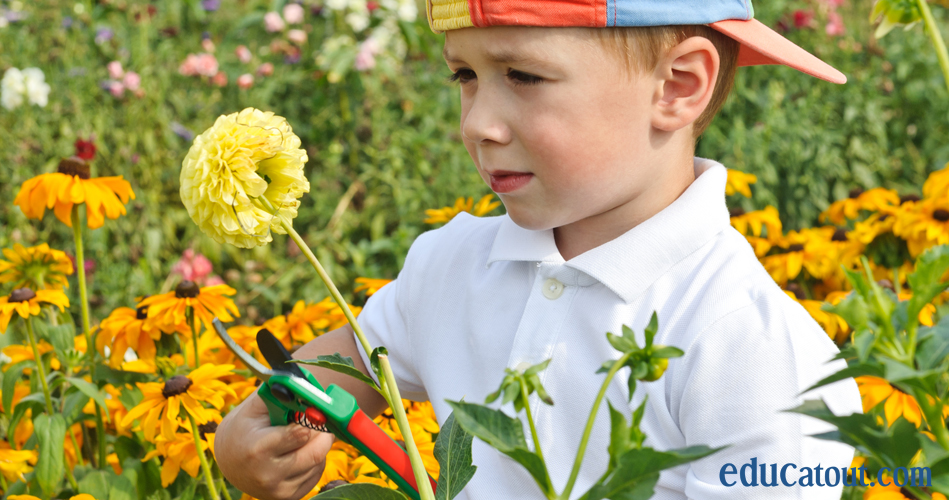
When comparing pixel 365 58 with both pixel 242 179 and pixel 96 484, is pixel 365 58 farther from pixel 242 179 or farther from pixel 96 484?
pixel 242 179

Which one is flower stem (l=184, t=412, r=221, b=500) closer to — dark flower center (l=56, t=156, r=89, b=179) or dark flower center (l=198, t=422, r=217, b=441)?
dark flower center (l=198, t=422, r=217, b=441)

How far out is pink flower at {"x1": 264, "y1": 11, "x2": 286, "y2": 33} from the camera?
3.37m

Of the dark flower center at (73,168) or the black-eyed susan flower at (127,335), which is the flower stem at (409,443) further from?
the dark flower center at (73,168)

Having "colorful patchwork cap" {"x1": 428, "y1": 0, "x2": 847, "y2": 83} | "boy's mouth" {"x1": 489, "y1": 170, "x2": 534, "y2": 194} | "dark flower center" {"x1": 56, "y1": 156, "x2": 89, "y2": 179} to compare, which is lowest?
"dark flower center" {"x1": 56, "y1": 156, "x2": 89, "y2": 179}

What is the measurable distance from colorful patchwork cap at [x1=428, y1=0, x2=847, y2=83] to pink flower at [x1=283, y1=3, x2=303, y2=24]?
247cm

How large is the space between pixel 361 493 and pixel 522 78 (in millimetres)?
493

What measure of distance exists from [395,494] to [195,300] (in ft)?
2.94

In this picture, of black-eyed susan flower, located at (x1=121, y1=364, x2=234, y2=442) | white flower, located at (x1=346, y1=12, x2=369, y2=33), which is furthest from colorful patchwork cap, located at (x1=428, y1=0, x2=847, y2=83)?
white flower, located at (x1=346, y1=12, x2=369, y2=33)

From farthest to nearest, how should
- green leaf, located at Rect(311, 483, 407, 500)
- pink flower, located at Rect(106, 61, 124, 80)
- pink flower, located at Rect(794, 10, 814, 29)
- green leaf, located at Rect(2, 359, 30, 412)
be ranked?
pink flower, located at Rect(794, 10, 814, 29)
pink flower, located at Rect(106, 61, 124, 80)
green leaf, located at Rect(2, 359, 30, 412)
green leaf, located at Rect(311, 483, 407, 500)

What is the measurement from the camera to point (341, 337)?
1.23 m

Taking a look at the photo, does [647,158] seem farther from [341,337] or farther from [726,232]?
[341,337]

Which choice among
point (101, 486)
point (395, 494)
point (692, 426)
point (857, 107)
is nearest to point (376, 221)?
point (101, 486)

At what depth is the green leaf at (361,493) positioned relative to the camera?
0.56m

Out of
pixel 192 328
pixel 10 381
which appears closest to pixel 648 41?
pixel 192 328
